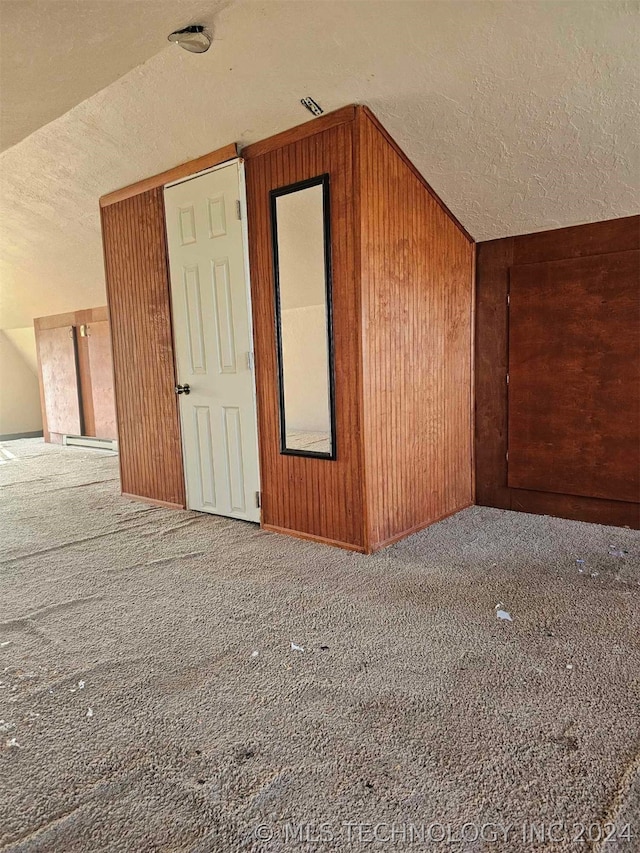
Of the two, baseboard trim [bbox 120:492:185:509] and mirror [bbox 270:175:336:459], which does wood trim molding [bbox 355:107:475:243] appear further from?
baseboard trim [bbox 120:492:185:509]

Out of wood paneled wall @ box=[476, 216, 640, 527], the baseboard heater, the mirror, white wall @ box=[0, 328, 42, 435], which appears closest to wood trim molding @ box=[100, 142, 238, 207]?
the mirror

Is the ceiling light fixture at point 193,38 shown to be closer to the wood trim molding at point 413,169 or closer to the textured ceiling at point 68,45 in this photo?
the textured ceiling at point 68,45

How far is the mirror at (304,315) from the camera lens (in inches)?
116

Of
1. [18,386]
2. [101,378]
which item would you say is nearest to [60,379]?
[101,378]

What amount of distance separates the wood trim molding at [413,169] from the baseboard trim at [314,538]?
214 cm

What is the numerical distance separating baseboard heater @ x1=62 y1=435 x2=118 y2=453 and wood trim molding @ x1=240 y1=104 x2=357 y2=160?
4580 millimetres

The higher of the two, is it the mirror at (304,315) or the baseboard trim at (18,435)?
the mirror at (304,315)

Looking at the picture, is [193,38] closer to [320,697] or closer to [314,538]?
[314,538]

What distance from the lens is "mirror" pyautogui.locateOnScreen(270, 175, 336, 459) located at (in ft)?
9.71

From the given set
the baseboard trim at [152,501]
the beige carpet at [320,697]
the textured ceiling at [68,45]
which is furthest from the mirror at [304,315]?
the baseboard trim at [152,501]

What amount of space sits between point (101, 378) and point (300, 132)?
4914mm

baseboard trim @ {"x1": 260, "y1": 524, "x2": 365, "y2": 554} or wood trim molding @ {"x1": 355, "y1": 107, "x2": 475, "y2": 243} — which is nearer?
wood trim molding @ {"x1": 355, "y1": 107, "x2": 475, "y2": 243}

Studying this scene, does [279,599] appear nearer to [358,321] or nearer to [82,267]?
[358,321]

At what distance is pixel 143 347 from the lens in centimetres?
405
